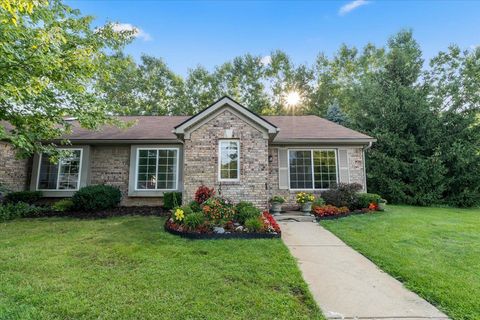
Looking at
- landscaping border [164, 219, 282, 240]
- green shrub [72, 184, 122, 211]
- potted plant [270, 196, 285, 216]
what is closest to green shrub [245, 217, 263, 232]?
landscaping border [164, 219, 282, 240]

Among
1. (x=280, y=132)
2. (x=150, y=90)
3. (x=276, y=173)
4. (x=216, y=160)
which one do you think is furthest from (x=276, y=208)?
(x=150, y=90)

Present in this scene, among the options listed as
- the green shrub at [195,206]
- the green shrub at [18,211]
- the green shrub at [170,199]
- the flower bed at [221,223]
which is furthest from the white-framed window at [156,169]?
the flower bed at [221,223]

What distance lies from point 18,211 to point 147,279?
8.41 metres

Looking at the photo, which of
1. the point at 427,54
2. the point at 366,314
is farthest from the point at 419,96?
the point at 366,314

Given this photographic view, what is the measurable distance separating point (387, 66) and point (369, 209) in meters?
10.7

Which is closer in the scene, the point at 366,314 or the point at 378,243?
the point at 366,314

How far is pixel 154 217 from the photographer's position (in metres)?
8.73

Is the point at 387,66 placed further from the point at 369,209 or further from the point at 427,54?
the point at 369,209

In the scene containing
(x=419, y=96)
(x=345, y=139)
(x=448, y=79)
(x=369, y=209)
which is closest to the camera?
(x=369, y=209)

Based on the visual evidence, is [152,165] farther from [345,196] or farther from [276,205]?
[345,196]

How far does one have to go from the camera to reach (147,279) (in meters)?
3.82

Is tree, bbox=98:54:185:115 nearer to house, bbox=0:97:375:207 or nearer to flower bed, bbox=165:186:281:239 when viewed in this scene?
house, bbox=0:97:375:207

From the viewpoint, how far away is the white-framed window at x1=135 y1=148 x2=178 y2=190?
10.8 m

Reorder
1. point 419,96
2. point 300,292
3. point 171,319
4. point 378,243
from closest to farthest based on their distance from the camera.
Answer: point 171,319, point 300,292, point 378,243, point 419,96
